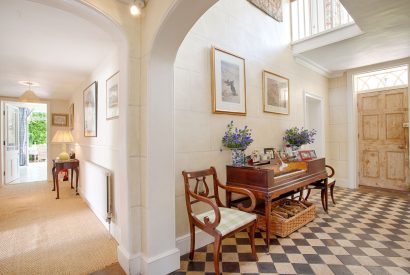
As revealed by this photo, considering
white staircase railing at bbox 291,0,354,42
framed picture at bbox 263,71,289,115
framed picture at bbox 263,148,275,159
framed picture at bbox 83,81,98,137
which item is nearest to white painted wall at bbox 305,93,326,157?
framed picture at bbox 263,71,289,115

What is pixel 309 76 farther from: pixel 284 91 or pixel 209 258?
pixel 209 258

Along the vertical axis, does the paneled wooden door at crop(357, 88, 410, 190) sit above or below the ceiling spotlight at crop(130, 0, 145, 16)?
below

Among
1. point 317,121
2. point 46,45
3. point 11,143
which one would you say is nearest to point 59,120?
point 11,143

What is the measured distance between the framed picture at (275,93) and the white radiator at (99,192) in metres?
2.50

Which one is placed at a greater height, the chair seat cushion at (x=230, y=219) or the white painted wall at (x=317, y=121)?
the white painted wall at (x=317, y=121)

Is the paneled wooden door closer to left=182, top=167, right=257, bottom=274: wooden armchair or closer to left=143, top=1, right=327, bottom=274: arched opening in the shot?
left=143, top=1, right=327, bottom=274: arched opening

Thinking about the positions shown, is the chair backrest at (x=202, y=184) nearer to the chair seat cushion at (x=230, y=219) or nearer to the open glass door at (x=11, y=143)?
the chair seat cushion at (x=230, y=219)

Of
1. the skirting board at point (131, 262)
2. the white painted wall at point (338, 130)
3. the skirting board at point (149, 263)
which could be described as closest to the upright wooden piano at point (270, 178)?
the skirting board at point (149, 263)

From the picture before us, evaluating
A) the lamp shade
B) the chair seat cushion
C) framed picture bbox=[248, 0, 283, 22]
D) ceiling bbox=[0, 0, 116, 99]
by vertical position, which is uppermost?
framed picture bbox=[248, 0, 283, 22]

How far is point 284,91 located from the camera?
12.6 feet

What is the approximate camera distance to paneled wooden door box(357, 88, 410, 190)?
14.6 ft

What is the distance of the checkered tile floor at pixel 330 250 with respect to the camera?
1955 mm

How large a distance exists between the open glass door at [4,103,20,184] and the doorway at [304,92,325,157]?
24.7ft

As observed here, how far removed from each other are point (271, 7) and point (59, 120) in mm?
6057
